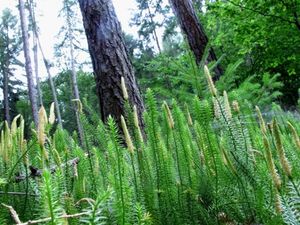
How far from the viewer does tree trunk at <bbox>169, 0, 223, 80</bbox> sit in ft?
24.5

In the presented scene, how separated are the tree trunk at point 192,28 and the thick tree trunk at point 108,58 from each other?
135 inches

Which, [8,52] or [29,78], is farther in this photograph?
[8,52]

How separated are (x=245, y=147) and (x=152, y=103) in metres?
0.31

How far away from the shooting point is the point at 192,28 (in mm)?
7754

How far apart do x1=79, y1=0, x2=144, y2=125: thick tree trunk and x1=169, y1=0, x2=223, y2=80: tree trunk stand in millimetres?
3424

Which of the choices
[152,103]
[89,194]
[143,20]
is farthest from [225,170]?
[143,20]

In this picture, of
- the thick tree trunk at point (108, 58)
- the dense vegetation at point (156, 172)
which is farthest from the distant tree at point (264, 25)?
the dense vegetation at point (156, 172)

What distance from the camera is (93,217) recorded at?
50cm

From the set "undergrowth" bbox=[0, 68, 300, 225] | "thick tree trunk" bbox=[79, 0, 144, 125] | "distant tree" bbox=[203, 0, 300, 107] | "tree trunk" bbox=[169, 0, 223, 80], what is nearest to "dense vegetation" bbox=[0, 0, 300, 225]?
"undergrowth" bbox=[0, 68, 300, 225]

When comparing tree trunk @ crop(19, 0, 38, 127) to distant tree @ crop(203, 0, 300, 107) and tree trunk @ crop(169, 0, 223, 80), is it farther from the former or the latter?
tree trunk @ crop(169, 0, 223, 80)

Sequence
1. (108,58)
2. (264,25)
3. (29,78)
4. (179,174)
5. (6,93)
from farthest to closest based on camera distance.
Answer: (6,93)
(29,78)
(264,25)
(108,58)
(179,174)

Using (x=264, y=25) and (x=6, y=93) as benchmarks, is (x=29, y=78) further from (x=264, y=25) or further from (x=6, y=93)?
(x=6, y=93)

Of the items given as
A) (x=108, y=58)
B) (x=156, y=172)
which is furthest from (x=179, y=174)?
(x=108, y=58)

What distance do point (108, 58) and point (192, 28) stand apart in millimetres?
4269
